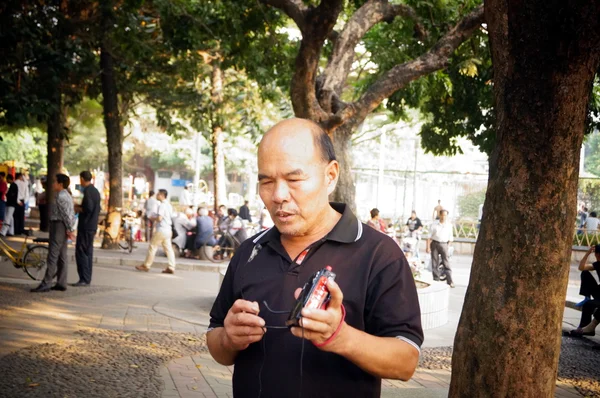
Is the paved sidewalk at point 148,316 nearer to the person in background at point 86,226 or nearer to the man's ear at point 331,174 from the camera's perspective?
the person in background at point 86,226

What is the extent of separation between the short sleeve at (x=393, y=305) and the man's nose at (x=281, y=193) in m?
0.40

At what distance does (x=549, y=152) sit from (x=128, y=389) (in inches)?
174

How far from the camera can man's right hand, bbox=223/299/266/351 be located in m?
2.56

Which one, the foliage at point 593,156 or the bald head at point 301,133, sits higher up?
the foliage at point 593,156

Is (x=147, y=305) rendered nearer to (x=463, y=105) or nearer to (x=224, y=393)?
(x=224, y=393)

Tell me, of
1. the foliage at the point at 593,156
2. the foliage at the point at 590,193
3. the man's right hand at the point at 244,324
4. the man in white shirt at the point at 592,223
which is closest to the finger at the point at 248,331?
the man's right hand at the point at 244,324

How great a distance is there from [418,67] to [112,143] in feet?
40.9

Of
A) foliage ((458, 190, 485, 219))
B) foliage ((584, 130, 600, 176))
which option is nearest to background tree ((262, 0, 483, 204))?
foliage ((458, 190, 485, 219))

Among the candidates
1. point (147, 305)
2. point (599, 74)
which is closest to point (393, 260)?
point (147, 305)

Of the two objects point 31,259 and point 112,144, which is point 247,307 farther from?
point 112,144

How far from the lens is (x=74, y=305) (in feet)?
39.9

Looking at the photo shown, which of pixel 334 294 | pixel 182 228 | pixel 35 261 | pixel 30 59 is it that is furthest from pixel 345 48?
pixel 182 228

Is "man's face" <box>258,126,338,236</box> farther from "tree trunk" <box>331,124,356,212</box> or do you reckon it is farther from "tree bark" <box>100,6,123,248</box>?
"tree bark" <box>100,6,123,248</box>

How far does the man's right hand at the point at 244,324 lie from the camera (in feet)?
8.41
